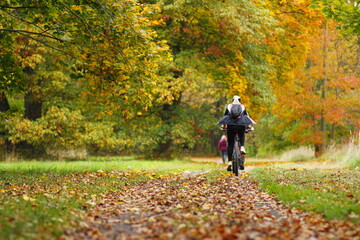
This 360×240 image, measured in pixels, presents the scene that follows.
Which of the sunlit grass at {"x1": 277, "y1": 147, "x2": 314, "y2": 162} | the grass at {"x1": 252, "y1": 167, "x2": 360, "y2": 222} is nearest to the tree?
the sunlit grass at {"x1": 277, "y1": 147, "x2": 314, "y2": 162}

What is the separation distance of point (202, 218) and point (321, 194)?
2648mm

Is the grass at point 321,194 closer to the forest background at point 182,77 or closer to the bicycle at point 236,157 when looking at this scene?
the bicycle at point 236,157

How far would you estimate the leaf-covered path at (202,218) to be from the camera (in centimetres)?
469

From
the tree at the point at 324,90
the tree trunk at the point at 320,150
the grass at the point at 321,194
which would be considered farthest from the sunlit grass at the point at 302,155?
the grass at the point at 321,194

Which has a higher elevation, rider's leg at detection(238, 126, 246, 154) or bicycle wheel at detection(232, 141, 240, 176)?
rider's leg at detection(238, 126, 246, 154)

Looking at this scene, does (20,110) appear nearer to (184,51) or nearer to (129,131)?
(184,51)

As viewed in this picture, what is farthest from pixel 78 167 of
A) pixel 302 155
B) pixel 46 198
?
pixel 302 155

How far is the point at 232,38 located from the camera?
66.4 feet

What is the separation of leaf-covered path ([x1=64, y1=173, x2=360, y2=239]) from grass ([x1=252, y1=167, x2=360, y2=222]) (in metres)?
0.22

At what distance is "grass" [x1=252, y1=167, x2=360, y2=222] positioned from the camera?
19.0 feet

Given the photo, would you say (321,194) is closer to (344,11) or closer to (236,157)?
(236,157)

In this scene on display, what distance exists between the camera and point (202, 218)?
5.58m

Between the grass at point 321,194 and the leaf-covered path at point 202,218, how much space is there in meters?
0.22

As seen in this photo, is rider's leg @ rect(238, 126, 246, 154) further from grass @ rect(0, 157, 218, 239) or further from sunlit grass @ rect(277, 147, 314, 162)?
sunlit grass @ rect(277, 147, 314, 162)
